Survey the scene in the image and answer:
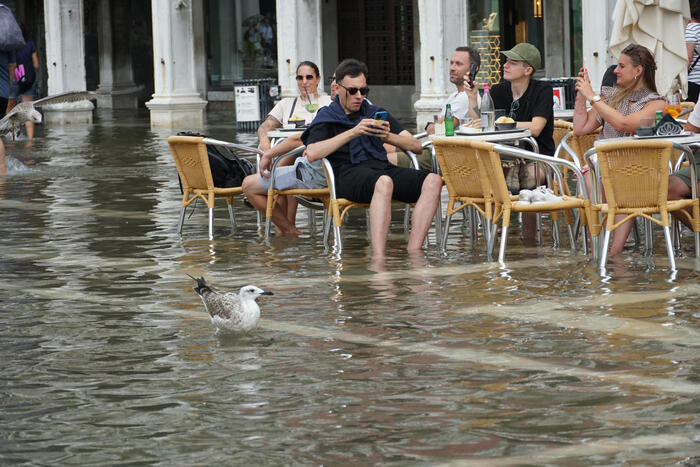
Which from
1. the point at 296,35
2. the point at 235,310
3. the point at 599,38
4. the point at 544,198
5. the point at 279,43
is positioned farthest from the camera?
the point at 279,43

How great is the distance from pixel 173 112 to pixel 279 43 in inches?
99.6

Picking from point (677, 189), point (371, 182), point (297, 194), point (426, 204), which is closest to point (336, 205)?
point (371, 182)

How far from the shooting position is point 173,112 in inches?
1000

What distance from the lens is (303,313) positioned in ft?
22.9

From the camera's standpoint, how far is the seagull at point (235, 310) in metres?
6.31

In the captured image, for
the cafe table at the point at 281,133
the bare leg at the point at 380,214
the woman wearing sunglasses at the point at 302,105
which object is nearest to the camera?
the bare leg at the point at 380,214

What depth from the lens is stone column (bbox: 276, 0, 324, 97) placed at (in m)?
23.9

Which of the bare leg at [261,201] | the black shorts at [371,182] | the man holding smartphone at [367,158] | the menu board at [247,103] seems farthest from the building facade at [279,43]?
the black shorts at [371,182]

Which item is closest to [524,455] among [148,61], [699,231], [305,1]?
[699,231]

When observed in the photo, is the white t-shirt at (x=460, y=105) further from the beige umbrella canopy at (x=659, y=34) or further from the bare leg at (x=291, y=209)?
the beige umbrella canopy at (x=659, y=34)

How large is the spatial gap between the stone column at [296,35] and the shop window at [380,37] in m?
4.92

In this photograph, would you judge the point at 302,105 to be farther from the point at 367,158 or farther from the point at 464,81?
the point at 367,158

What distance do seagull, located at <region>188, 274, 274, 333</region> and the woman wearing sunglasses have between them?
400cm

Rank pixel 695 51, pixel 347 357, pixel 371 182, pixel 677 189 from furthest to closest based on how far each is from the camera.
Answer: pixel 695 51, pixel 371 182, pixel 677 189, pixel 347 357
